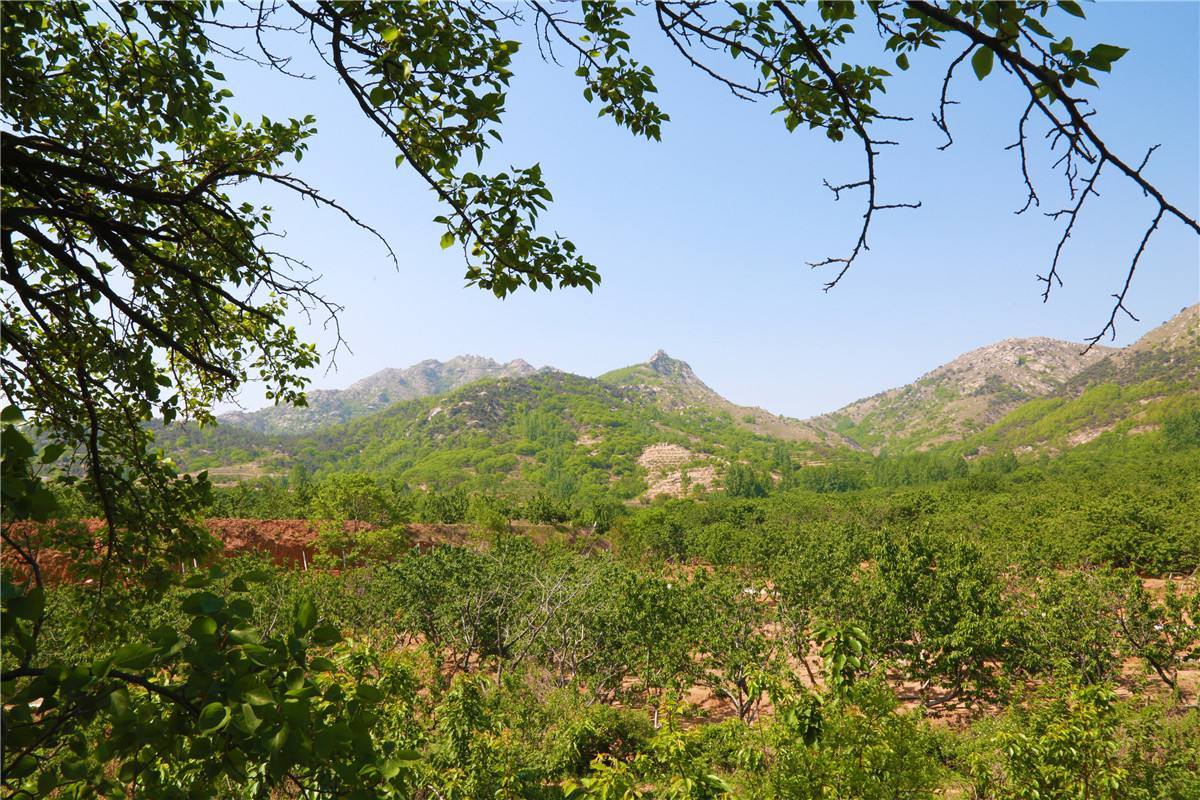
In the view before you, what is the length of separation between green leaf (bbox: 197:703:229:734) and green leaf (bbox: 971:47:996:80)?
232cm

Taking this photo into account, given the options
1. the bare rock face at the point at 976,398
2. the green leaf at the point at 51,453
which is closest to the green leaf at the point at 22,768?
the green leaf at the point at 51,453

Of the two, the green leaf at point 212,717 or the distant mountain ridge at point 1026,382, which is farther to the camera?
the distant mountain ridge at point 1026,382

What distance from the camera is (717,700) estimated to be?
16.2m

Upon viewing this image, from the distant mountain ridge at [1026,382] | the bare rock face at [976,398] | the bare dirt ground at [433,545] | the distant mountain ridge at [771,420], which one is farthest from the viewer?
the bare rock face at [976,398]

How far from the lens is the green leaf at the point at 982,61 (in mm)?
1406

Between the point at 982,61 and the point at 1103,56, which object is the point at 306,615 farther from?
the point at 1103,56

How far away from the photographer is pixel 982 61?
1413 mm

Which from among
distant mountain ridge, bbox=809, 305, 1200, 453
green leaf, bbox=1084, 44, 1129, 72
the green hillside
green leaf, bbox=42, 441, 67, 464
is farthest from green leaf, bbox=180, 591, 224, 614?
distant mountain ridge, bbox=809, 305, 1200, 453

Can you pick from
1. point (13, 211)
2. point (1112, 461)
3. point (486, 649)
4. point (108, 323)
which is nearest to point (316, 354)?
point (108, 323)

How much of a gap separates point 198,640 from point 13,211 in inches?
80.9

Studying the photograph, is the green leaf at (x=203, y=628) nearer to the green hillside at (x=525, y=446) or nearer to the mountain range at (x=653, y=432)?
the green hillside at (x=525, y=446)

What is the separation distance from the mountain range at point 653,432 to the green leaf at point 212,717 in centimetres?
9164

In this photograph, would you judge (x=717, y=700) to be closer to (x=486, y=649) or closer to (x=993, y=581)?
(x=486, y=649)

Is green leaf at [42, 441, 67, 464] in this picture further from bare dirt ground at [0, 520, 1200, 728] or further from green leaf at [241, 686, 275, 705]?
bare dirt ground at [0, 520, 1200, 728]
